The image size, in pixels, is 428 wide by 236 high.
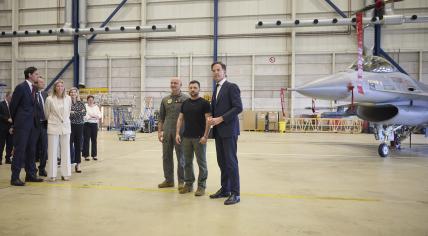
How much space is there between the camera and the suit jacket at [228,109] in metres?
4.19

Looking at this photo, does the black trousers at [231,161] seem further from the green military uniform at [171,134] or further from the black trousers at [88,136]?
the black trousers at [88,136]

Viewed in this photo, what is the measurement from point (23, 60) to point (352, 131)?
2284cm

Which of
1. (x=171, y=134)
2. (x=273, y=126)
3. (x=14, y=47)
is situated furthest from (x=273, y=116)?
(x=14, y=47)

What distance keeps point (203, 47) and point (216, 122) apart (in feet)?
61.6

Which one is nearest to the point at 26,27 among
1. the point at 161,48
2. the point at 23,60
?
the point at 23,60

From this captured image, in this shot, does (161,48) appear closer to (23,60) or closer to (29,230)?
(23,60)

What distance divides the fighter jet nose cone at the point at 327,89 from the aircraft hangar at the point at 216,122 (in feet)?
0.16

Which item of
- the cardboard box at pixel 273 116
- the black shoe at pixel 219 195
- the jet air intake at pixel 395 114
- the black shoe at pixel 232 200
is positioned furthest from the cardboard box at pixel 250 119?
the black shoe at pixel 232 200

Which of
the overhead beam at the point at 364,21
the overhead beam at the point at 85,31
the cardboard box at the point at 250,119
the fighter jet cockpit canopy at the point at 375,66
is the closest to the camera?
the fighter jet cockpit canopy at the point at 375,66

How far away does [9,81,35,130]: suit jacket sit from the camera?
203 inches

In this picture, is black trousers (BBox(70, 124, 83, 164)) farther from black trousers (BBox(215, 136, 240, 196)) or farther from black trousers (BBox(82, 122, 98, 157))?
black trousers (BBox(215, 136, 240, 196))

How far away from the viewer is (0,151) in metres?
7.97

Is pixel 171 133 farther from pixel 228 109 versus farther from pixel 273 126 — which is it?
pixel 273 126

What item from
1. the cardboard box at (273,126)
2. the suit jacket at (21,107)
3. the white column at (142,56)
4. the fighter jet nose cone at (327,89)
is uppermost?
the white column at (142,56)
